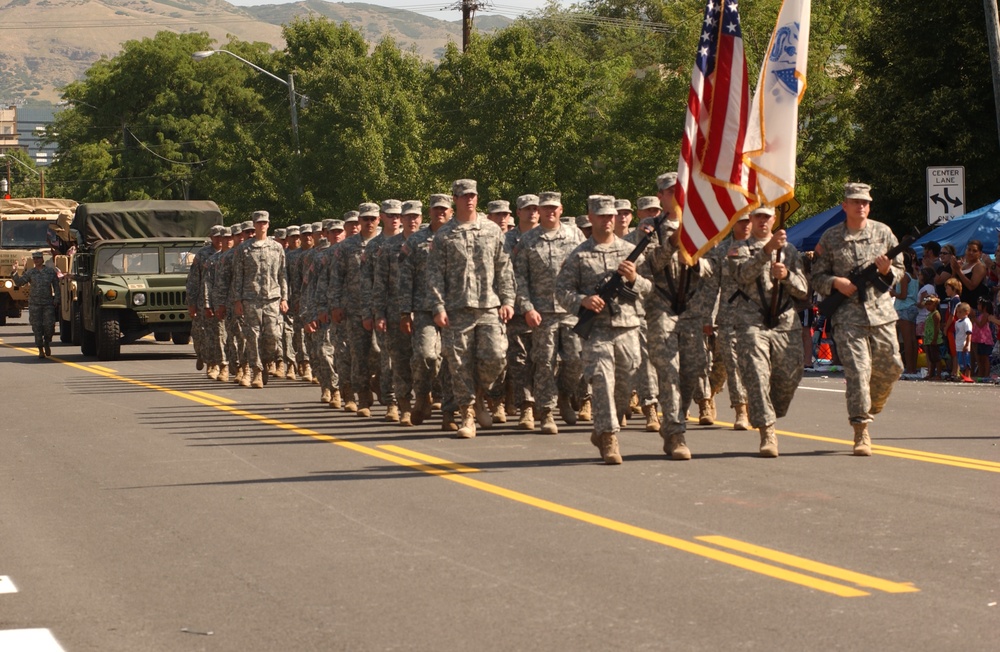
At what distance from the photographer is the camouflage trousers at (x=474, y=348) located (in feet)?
47.5

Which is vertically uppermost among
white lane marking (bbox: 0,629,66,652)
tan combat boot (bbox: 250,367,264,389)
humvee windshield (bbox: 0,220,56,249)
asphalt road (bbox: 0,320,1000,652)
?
humvee windshield (bbox: 0,220,56,249)

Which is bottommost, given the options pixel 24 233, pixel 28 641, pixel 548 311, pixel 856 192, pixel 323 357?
pixel 28 641

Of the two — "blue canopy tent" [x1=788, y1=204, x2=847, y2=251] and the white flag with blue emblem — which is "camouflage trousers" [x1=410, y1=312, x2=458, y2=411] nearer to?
the white flag with blue emblem

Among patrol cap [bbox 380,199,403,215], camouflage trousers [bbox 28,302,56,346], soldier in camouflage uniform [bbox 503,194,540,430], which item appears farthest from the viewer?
camouflage trousers [bbox 28,302,56,346]

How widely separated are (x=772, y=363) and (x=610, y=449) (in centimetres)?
167

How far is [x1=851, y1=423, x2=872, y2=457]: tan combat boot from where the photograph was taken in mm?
12438

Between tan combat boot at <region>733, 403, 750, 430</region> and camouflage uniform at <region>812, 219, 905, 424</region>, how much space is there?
1.81 meters

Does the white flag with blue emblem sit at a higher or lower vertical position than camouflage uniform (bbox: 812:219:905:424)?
higher

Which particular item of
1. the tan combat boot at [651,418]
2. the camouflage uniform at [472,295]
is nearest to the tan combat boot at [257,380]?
the camouflage uniform at [472,295]

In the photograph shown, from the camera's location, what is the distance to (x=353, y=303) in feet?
56.8

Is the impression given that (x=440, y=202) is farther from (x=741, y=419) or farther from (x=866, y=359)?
(x=866, y=359)

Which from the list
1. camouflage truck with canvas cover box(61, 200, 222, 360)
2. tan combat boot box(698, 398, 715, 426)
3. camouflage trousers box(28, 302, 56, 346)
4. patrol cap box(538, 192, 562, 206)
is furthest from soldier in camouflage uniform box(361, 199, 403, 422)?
camouflage trousers box(28, 302, 56, 346)

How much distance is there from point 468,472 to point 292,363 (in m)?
11.5

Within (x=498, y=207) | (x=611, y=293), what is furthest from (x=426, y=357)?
(x=611, y=293)
